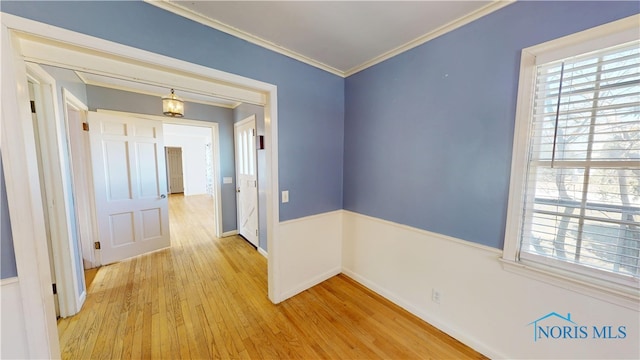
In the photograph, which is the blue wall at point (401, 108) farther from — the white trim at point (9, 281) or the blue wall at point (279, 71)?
the white trim at point (9, 281)

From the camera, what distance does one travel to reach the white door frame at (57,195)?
68.7 inches

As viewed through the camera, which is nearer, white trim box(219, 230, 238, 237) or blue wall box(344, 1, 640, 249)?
blue wall box(344, 1, 640, 249)

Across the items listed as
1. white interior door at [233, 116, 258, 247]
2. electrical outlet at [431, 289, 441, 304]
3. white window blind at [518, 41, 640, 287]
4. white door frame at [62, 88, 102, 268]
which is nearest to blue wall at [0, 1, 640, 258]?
white window blind at [518, 41, 640, 287]

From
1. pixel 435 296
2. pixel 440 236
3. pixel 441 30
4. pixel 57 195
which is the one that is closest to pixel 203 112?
pixel 57 195

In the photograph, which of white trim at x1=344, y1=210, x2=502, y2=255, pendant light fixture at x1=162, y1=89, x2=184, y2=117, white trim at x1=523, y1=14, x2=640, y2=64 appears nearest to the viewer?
white trim at x1=523, y1=14, x2=640, y2=64

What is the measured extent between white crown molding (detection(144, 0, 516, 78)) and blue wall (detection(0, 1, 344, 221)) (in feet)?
A: 0.12

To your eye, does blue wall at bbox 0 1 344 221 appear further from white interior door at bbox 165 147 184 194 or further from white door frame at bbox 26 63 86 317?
white interior door at bbox 165 147 184 194

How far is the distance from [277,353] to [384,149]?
2.01m

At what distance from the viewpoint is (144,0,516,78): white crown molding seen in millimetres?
1411

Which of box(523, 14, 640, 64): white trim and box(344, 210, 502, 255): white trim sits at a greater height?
box(523, 14, 640, 64): white trim

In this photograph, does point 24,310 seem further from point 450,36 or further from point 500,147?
point 450,36

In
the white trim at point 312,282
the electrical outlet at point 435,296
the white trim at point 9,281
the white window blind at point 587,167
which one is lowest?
the white trim at point 312,282

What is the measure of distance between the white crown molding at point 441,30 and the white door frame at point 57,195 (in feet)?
9.30

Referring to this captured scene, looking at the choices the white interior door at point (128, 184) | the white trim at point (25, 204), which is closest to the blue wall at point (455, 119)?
the white trim at point (25, 204)
